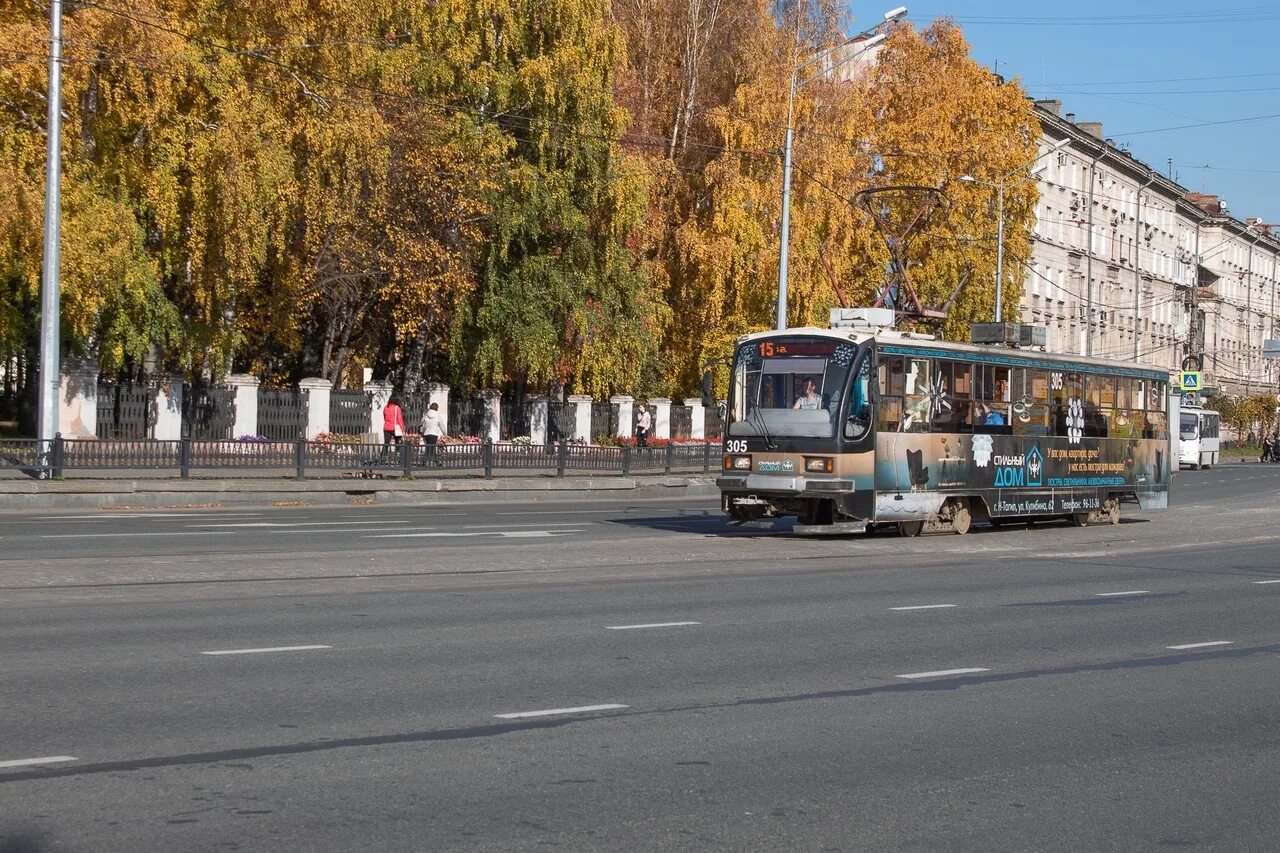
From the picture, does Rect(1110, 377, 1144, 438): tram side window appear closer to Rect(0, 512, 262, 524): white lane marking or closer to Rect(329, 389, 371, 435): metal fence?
Rect(0, 512, 262, 524): white lane marking

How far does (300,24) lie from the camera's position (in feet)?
122

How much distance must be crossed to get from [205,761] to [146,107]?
95.9 ft

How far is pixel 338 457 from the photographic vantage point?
3475 centimetres

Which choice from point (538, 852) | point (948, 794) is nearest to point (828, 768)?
point (948, 794)

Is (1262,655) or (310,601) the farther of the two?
(310,601)

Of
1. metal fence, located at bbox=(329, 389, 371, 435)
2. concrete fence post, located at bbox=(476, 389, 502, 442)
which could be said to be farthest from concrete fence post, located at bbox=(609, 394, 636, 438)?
metal fence, located at bbox=(329, 389, 371, 435)

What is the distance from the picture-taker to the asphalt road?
6.76 metres

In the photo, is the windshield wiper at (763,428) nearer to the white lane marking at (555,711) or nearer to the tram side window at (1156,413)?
the tram side window at (1156,413)

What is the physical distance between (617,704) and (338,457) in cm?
2617

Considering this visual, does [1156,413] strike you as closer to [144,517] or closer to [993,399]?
[993,399]

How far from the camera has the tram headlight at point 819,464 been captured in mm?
22938

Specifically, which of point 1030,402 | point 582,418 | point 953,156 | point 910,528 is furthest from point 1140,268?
point 910,528

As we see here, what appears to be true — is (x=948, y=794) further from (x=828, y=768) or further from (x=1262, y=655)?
(x=1262, y=655)

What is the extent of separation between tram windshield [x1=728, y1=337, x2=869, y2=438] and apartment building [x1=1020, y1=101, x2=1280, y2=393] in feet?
152
